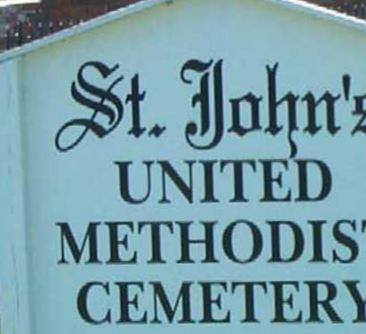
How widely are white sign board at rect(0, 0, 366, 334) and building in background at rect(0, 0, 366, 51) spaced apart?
10.6 feet

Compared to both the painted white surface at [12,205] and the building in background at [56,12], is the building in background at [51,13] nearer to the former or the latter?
the building in background at [56,12]

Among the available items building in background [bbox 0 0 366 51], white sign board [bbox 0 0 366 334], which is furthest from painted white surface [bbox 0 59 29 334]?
building in background [bbox 0 0 366 51]

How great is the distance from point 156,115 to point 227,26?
33cm

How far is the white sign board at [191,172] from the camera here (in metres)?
4.15

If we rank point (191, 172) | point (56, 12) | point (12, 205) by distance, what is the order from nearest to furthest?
1. point (191, 172)
2. point (12, 205)
3. point (56, 12)

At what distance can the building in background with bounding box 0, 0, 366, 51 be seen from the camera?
24.7 ft

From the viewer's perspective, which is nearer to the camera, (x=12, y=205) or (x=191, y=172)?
(x=191, y=172)

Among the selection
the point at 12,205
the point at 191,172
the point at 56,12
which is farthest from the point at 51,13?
the point at 191,172

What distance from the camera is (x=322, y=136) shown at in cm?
415

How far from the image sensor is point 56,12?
7.75m

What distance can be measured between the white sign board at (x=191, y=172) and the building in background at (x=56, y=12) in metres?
3.23

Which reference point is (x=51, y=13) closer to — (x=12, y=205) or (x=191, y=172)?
(x=12, y=205)

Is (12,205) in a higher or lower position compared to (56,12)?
lower

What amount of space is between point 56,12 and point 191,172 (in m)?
3.71
